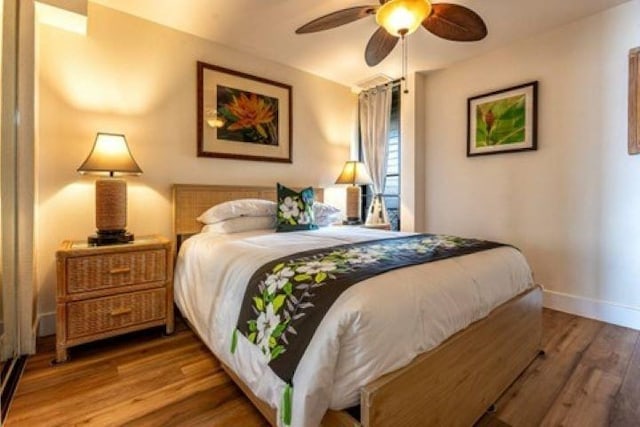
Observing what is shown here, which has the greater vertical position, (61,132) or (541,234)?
(61,132)

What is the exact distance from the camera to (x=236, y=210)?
256cm

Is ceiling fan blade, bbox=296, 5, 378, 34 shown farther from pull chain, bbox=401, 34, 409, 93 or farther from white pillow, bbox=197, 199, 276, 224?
white pillow, bbox=197, 199, 276, 224

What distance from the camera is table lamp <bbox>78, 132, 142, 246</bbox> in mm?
2111

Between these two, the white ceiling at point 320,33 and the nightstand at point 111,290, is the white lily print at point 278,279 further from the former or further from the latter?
the white ceiling at point 320,33

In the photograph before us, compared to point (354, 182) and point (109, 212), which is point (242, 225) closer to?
point (109, 212)

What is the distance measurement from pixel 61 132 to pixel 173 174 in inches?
31.0

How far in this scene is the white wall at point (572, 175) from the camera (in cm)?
244

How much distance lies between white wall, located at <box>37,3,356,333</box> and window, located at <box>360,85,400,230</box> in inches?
59.8

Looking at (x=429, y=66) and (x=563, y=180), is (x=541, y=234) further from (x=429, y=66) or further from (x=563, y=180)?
(x=429, y=66)

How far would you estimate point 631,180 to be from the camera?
2404 mm

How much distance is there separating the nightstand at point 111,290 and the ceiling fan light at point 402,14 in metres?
1.99

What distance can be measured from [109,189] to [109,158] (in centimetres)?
22

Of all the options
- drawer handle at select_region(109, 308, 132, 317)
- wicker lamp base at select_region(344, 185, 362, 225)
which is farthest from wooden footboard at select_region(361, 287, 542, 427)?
wicker lamp base at select_region(344, 185, 362, 225)

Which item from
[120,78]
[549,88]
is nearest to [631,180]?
[549,88]
